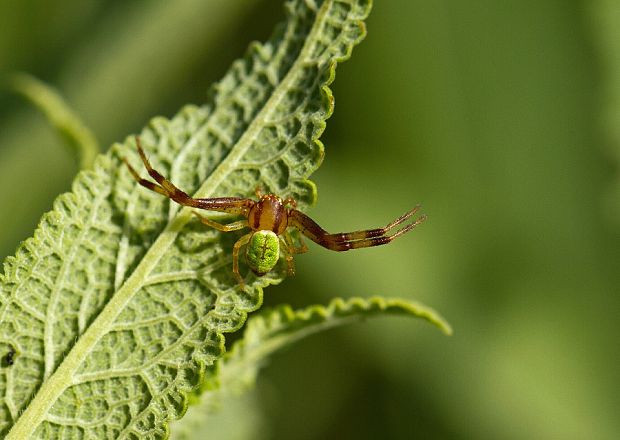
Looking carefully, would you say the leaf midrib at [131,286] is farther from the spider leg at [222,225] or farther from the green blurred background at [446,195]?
the green blurred background at [446,195]

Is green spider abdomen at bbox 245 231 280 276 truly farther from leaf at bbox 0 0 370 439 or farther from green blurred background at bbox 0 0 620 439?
green blurred background at bbox 0 0 620 439

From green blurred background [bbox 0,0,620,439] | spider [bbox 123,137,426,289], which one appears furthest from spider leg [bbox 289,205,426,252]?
green blurred background [bbox 0,0,620,439]

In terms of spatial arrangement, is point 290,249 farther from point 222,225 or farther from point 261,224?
point 222,225

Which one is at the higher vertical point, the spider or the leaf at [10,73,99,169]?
the leaf at [10,73,99,169]

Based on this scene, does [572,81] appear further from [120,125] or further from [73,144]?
[73,144]

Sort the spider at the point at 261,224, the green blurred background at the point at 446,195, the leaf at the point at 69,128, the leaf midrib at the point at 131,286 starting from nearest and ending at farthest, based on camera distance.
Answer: the leaf midrib at the point at 131,286 → the spider at the point at 261,224 → the leaf at the point at 69,128 → the green blurred background at the point at 446,195

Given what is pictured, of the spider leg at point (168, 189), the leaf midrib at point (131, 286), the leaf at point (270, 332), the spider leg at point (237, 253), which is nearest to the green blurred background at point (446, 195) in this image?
the leaf at point (270, 332)

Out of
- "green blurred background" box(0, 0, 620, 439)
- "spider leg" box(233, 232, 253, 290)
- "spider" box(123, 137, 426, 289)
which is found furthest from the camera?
"green blurred background" box(0, 0, 620, 439)
